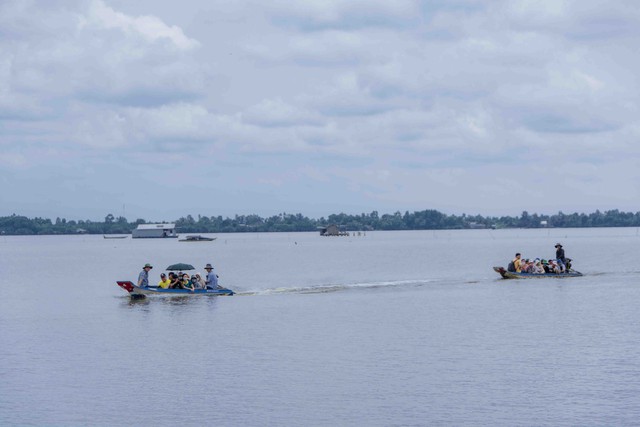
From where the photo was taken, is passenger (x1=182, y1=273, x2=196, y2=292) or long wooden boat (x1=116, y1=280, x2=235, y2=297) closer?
long wooden boat (x1=116, y1=280, x2=235, y2=297)

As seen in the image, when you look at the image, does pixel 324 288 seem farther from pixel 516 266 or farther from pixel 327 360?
pixel 327 360

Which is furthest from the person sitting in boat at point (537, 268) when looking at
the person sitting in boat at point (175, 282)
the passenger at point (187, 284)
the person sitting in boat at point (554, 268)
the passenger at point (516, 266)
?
the person sitting in boat at point (175, 282)

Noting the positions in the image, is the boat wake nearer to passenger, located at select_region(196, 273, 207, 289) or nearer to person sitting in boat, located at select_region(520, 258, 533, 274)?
passenger, located at select_region(196, 273, 207, 289)

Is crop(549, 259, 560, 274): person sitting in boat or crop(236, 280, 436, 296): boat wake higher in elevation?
crop(549, 259, 560, 274): person sitting in boat

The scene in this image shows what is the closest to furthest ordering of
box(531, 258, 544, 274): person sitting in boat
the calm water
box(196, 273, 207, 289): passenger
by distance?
the calm water < box(196, 273, 207, 289): passenger < box(531, 258, 544, 274): person sitting in boat

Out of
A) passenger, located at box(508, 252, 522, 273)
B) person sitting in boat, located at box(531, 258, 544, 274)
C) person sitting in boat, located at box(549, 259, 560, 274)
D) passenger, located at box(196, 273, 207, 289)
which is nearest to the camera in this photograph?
passenger, located at box(196, 273, 207, 289)

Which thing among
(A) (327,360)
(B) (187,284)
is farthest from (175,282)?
(A) (327,360)

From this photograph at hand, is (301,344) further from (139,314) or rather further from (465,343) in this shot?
(139,314)

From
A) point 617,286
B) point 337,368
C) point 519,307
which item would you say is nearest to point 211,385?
point 337,368

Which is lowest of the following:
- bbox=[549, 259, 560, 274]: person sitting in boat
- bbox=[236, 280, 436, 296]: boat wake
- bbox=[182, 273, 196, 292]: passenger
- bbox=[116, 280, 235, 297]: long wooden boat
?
bbox=[236, 280, 436, 296]: boat wake

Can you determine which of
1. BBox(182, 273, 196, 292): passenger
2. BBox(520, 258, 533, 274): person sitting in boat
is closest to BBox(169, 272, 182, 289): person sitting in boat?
BBox(182, 273, 196, 292): passenger

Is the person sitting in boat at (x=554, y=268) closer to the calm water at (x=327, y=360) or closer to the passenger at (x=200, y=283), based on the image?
the calm water at (x=327, y=360)

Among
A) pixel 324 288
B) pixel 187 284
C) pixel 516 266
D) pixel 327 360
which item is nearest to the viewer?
pixel 327 360

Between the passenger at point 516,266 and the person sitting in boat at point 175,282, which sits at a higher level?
the passenger at point 516,266
